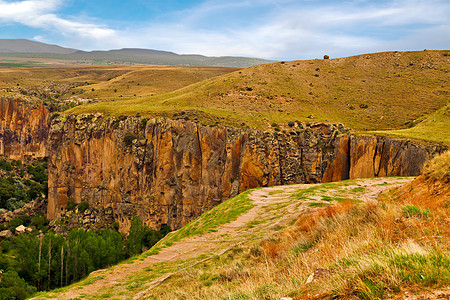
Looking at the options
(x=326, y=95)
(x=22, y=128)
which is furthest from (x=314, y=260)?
(x=22, y=128)

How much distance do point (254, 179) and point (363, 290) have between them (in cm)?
3114

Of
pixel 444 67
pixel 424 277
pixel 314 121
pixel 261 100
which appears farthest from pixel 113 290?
pixel 444 67

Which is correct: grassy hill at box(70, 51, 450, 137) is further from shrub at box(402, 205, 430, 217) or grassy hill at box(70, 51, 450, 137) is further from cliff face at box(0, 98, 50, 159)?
cliff face at box(0, 98, 50, 159)

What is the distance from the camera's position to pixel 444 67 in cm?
5497

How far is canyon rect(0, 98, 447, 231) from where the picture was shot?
101 feet

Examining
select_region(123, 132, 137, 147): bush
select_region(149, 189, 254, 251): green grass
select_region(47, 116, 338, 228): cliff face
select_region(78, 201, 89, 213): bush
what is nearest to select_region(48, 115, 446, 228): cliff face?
select_region(123, 132, 137, 147): bush

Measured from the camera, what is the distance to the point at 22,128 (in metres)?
76.2

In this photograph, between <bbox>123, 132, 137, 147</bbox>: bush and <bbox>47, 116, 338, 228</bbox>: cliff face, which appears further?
<bbox>123, 132, 137, 147</bbox>: bush

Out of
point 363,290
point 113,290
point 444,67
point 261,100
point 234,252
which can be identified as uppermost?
point 444,67

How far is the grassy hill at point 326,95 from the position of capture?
137ft

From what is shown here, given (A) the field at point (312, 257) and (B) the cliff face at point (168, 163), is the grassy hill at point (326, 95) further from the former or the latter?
(A) the field at point (312, 257)

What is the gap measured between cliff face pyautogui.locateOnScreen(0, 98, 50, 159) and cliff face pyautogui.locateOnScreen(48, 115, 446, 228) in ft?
126

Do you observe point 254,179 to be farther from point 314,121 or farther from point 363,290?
point 363,290

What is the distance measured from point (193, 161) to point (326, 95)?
2754cm
